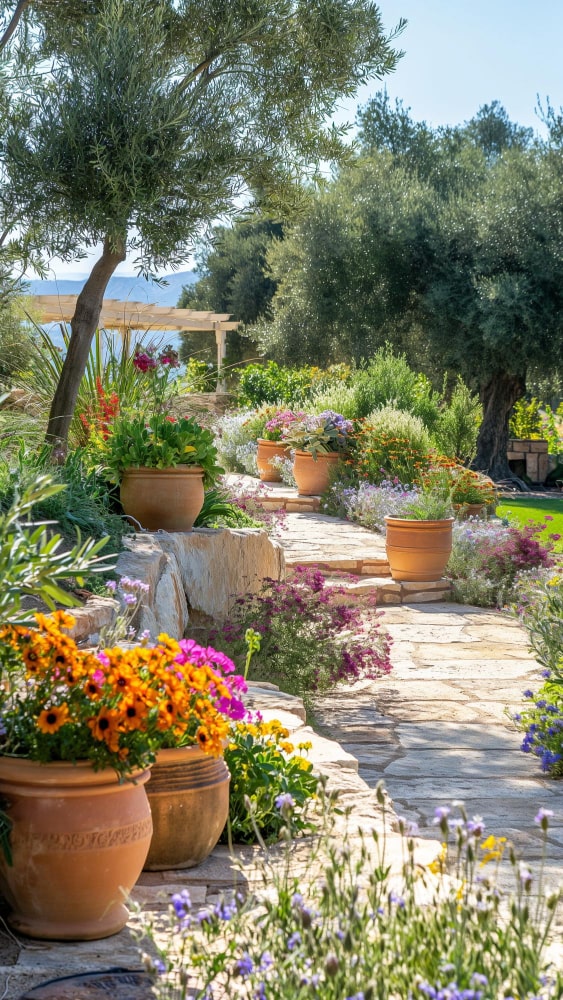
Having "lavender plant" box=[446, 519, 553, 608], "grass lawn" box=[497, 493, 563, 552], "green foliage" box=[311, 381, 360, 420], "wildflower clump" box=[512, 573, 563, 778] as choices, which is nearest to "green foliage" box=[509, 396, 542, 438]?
"grass lawn" box=[497, 493, 563, 552]

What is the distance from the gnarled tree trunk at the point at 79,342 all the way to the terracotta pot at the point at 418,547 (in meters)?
3.36

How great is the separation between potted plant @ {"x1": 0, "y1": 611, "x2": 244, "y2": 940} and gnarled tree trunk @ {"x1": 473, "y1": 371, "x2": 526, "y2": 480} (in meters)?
15.6

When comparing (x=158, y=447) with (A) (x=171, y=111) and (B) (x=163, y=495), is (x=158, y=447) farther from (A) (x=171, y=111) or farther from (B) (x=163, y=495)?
(A) (x=171, y=111)

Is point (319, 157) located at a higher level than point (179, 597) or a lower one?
higher

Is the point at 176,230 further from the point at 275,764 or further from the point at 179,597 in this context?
the point at 275,764

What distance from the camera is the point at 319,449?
12164 mm

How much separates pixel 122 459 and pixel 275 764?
2.95m

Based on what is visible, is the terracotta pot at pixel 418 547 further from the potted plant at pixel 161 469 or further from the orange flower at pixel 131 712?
the orange flower at pixel 131 712

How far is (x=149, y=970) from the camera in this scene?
146 cm

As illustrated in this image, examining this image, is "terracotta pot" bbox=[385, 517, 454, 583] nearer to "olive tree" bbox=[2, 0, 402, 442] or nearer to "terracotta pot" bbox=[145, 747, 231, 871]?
"olive tree" bbox=[2, 0, 402, 442]

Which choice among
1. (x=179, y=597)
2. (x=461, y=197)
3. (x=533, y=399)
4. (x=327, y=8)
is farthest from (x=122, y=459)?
(x=533, y=399)

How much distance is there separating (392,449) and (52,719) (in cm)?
973

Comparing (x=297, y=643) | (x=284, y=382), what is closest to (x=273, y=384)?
(x=284, y=382)

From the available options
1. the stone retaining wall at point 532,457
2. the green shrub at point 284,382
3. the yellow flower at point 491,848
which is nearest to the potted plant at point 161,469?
the yellow flower at point 491,848
